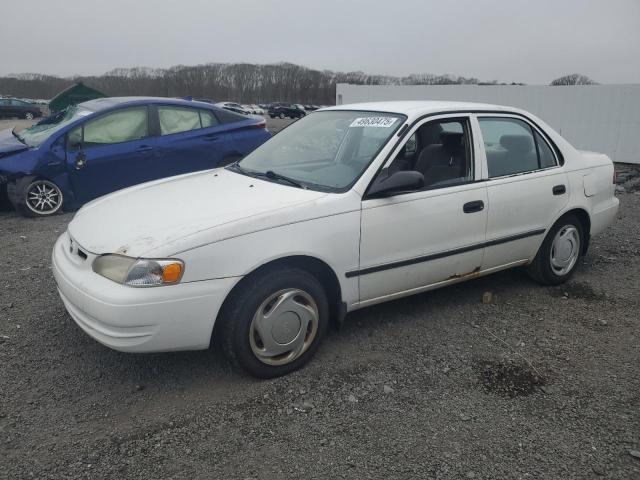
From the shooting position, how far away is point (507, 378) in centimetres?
308

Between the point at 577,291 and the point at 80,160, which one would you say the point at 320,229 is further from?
the point at 80,160

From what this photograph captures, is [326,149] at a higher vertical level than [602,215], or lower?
higher

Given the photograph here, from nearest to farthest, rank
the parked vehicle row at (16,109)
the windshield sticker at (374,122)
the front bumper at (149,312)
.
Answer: the front bumper at (149,312)
the windshield sticker at (374,122)
the parked vehicle row at (16,109)

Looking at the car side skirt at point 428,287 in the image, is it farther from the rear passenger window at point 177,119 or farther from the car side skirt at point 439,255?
the rear passenger window at point 177,119

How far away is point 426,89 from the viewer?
20.1m

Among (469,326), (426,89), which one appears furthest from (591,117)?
(469,326)

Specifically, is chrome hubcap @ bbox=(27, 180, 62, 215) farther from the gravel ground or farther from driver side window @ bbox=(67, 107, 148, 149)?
the gravel ground

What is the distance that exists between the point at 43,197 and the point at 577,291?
6.20m

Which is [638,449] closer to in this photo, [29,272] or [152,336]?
[152,336]

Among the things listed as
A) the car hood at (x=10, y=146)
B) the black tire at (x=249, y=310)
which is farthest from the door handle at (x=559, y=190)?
the car hood at (x=10, y=146)

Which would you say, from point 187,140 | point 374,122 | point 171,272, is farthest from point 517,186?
point 187,140

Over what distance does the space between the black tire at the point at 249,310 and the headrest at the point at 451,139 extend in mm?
1638

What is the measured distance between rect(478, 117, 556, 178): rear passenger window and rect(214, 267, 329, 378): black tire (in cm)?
183

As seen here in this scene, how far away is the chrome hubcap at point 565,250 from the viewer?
4391 millimetres
